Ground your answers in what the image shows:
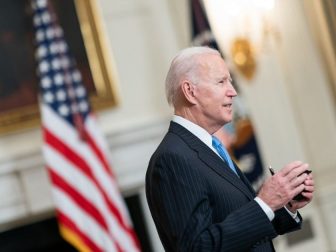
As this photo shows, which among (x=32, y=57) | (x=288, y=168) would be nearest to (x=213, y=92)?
(x=288, y=168)

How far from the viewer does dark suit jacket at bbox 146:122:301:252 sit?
5.89 ft

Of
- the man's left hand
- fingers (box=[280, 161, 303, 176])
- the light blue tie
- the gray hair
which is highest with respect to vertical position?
the gray hair

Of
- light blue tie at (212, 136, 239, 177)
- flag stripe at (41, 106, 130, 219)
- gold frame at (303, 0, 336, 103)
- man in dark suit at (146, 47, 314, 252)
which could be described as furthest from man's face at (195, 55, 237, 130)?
gold frame at (303, 0, 336, 103)

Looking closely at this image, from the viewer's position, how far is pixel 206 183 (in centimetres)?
188

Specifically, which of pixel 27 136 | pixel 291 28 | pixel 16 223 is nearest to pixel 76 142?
pixel 27 136

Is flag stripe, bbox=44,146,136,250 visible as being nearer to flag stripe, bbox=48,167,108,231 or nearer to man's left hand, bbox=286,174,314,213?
flag stripe, bbox=48,167,108,231

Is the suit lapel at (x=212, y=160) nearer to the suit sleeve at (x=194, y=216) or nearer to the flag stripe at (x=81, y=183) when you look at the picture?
the suit sleeve at (x=194, y=216)

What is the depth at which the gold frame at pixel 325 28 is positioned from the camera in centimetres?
597

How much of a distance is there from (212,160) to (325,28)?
4369 millimetres

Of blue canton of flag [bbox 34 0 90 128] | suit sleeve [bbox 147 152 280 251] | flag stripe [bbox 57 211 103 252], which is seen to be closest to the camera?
suit sleeve [bbox 147 152 280 251]

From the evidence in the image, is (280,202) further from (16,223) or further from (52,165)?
(16,223)

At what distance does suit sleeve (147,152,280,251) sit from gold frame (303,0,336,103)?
4.42 metres

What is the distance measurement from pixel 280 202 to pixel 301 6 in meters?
4.57

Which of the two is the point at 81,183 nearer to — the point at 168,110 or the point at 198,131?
the point at 168,110
